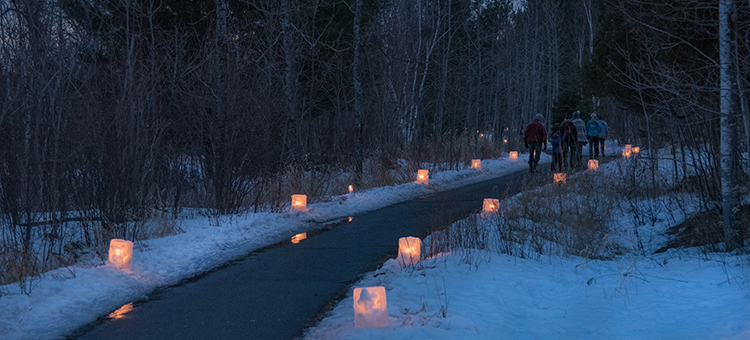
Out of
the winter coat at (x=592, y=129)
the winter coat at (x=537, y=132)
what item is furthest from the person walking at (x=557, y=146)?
the winter coat at (x=592, y=129)

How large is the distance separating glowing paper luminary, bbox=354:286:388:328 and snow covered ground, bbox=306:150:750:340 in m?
0.07

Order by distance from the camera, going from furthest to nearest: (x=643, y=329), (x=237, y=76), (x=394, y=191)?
(x=394, y=191)
(x=237, y=76)
(x=643, y=329)

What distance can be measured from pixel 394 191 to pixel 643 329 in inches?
388

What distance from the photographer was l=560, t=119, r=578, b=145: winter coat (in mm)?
17594

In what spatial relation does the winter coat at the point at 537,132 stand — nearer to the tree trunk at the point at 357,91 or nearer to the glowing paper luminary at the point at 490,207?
the tree trunk at the point at 357,91

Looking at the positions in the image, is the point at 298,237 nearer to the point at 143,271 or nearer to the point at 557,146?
the point at 143,271

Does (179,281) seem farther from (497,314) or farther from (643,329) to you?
(643,329)

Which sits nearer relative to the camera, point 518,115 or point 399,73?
point 399,73

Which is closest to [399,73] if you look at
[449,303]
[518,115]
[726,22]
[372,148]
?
[372,148]

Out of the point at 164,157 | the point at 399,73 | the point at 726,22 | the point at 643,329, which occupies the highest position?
the point at 399,73

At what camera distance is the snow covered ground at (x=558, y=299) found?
4672 millimetres

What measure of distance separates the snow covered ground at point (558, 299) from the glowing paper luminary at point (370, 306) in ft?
0.23

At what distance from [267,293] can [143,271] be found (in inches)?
71.4

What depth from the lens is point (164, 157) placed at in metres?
11.4
